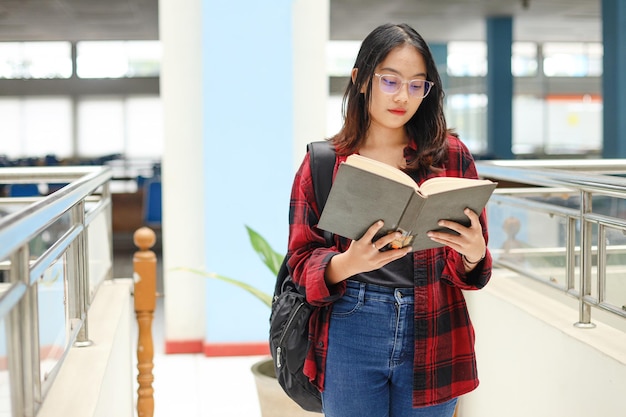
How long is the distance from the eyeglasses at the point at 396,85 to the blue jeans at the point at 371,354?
408mm

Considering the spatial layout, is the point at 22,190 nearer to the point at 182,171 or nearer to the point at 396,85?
the point at 182,171

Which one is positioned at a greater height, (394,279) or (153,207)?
(394,279)

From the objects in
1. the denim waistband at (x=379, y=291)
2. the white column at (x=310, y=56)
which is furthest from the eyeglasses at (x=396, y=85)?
the white column at (x=310, y=56)

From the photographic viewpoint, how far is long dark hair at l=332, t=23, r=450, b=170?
183 centimetres

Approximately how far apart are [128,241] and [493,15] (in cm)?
797

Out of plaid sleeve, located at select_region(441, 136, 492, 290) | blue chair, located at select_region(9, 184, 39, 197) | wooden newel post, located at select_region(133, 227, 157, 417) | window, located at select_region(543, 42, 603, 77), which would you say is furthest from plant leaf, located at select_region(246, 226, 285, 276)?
window, located at select_region(543, 42, 603, 77)

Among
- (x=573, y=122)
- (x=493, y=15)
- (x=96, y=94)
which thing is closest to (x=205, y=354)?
(x=493, y=15)

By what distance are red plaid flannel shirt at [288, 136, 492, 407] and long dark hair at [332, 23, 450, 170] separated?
0.04 meters

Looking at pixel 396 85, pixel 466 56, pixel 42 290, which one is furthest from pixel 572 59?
pixel 42 290

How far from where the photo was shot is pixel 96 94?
2077 centimetres

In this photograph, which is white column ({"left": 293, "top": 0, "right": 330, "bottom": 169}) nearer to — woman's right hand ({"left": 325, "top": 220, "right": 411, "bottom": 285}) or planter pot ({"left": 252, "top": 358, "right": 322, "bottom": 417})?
planter pot ({"left": 252, "top": 358, "right": 322, "bottom": 417})

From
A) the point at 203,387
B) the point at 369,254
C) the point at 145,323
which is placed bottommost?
the point at 203,387

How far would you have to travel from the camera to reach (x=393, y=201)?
1592 millimetres

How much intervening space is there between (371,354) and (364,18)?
14.3 metres
